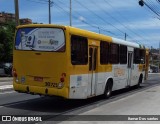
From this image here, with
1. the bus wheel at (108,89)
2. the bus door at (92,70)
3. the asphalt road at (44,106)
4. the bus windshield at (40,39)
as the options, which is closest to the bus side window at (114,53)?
the bus wheel at (108,89)

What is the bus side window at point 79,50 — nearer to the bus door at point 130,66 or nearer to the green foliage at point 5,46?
the bus door at point 130,66

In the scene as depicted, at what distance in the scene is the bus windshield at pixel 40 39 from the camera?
554 inches

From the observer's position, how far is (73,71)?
14141 millimetres

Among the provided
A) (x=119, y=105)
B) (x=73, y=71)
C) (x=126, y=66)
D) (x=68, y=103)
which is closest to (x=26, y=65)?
(x=73, y=71)

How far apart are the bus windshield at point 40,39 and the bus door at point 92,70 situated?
81.4 inches

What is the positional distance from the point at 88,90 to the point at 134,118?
3.82 meters

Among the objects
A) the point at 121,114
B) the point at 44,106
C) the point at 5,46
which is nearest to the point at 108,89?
the point at 44,106

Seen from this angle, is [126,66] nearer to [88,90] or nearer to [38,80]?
[88,90]

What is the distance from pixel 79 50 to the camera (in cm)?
1476

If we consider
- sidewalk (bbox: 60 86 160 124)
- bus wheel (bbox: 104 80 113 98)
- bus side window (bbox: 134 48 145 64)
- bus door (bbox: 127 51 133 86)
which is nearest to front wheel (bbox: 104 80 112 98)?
bus wheel (bbox: 104 80 113 98)

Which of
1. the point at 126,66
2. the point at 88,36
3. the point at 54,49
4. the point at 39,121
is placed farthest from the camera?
the point at 126,66

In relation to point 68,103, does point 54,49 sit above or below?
above

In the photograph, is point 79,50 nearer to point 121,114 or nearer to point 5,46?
point 121,114

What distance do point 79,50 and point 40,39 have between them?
58.4 inches
